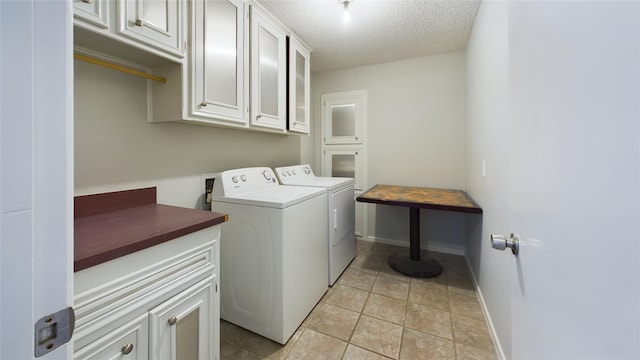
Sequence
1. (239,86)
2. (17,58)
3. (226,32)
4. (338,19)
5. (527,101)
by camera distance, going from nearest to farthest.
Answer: (17,58) → (527,101) → (226,32) → (239,86) → (338,19)

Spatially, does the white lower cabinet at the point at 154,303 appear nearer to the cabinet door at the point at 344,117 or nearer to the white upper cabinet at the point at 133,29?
the white upper cabinet at the point at 133,29

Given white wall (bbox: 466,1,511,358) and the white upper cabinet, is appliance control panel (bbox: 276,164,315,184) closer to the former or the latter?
the white upper cabinet

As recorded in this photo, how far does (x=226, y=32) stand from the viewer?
1.64 meters

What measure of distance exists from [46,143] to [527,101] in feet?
3.22

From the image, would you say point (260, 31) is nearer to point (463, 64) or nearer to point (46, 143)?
point (46, 143)

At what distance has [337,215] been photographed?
7.39 ft

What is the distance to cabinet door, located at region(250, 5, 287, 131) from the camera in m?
1.89

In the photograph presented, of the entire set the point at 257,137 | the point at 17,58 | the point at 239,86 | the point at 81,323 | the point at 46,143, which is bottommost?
the point at 81,323

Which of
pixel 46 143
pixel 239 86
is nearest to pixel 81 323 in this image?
pixel 46 143

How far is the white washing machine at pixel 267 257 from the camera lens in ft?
5.04

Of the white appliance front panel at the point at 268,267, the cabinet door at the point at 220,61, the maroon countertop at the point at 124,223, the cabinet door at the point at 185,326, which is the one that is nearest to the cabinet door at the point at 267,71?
the cabinet door at the point at 220,61

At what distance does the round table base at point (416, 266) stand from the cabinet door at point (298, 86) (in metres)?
1.75

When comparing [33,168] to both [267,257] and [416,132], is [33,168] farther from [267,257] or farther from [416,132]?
[416,132]

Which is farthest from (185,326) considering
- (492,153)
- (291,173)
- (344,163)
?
(344,163)
